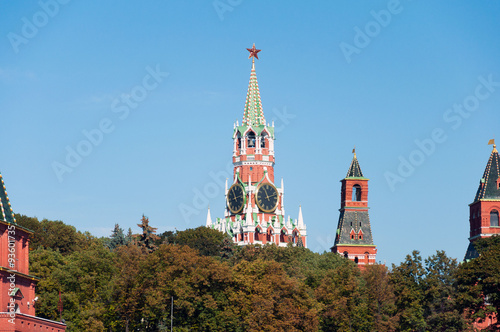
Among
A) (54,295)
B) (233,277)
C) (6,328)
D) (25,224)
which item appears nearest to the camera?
(6,328)

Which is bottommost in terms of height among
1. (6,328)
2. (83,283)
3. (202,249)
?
(6,328)

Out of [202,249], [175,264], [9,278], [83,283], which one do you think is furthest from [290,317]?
[202,249]

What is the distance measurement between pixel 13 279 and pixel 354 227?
366ft

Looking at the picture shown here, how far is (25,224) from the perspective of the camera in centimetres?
14938

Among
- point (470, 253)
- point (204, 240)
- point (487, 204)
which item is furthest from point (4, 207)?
point (487, 204)

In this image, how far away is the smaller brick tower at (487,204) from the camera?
182m

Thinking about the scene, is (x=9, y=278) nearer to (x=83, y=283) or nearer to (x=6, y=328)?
(x=6, y=328)

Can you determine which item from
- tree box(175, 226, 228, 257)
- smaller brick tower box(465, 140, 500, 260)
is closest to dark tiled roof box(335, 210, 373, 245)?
smaller brick tower box(465, 140, 500, 260)

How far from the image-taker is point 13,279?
3359 inches

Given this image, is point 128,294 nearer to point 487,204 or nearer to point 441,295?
point 441,295

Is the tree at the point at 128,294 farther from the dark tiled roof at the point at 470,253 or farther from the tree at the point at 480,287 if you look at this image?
the dark tiled roof at the point at 470,253

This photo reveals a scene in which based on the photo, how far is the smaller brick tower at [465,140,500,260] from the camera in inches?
7146

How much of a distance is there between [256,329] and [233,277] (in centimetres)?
768

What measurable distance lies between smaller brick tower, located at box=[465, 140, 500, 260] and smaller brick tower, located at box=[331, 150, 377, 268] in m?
16.9
